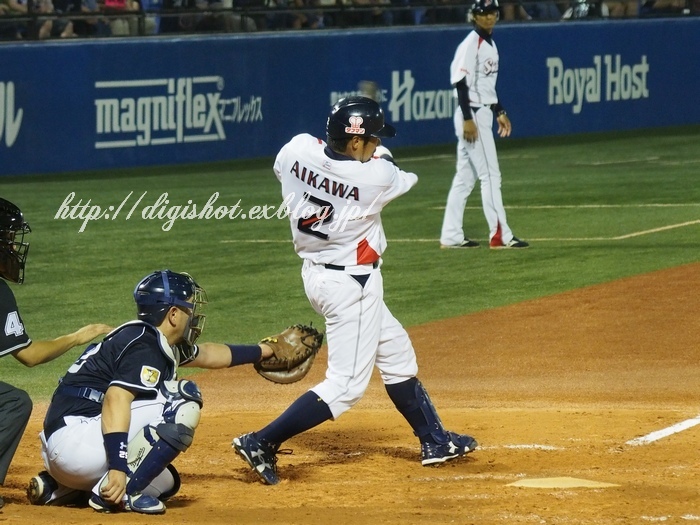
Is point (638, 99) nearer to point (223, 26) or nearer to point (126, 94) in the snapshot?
point (223, 26)

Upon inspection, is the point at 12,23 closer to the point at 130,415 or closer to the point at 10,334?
the point at 10,334

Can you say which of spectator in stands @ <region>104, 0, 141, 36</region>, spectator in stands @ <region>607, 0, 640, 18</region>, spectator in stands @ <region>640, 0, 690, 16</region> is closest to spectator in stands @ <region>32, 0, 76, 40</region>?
spectator in stands @ <region>104, 0, 141, 36</region>

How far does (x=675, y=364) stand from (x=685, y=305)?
1.65m

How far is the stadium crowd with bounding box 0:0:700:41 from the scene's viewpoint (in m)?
17.6

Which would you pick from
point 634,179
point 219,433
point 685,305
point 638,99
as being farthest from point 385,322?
point 638,99

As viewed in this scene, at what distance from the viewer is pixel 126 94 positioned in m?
18.0

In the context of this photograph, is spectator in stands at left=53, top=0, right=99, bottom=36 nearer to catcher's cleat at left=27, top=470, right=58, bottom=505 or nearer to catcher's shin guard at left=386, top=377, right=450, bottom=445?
catcher's shin guard at left=386, top=377, right=450, bottom=445

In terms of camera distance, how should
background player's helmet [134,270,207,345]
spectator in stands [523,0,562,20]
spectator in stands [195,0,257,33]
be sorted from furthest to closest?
spectator in stands [523,0,562,20] < spectator in stands [195,0,257,33] < background player's helmet [134,270,207,345]

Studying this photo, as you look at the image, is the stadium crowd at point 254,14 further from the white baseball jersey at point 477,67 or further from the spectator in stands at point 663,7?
the white baseball jersey at point 477,67

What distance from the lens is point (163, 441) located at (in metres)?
5.33

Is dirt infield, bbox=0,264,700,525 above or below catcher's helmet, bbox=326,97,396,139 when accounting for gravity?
below

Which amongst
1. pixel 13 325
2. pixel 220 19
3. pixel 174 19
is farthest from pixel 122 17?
pixel 13 325

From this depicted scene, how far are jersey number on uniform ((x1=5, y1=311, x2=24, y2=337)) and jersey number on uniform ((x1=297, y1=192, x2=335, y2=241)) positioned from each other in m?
1.30

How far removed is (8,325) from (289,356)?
138 centimetres
